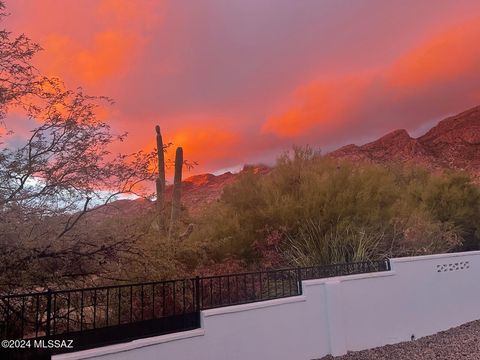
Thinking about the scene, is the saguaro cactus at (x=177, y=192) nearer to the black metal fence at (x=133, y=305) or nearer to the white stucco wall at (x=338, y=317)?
the black metal fence at (x=133, y=305)

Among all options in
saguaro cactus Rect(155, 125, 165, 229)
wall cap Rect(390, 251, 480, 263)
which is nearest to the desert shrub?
wall cap Rect(390, 251, 480, 263)

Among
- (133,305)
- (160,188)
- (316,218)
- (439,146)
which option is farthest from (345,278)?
(439,146)

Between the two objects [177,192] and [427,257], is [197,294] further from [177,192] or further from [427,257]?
[427,257]

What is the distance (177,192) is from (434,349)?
7407 millimetres

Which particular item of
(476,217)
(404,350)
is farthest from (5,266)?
(476,217)

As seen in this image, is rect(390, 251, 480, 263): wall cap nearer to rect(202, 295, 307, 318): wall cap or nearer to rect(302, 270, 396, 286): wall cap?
rect(302, 270, 396, 286): wall cap

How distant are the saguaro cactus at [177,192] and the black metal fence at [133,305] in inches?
79.8

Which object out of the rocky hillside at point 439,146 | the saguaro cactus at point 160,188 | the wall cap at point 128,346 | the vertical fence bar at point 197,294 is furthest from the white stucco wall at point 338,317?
the rocky hillside at point 439,146

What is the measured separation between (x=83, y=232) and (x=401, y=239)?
34.9 feet

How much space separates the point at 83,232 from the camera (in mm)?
7473

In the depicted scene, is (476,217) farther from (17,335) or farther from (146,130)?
(17,335)

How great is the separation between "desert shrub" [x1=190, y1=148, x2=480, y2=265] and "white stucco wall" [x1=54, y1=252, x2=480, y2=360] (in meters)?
1.82

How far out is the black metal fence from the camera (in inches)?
250

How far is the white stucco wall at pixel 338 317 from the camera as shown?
7.00 metres
